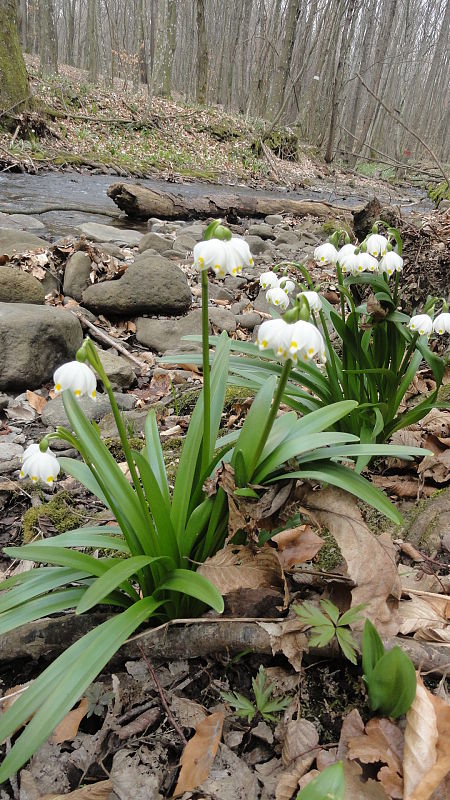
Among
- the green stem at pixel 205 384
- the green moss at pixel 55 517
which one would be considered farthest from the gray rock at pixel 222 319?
the green stem at pixel 205 384

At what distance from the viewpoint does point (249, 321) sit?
505cm

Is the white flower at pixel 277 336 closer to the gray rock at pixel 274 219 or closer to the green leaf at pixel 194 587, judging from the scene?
the green leaf at pixel 194 587

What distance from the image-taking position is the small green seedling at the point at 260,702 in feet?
4.29

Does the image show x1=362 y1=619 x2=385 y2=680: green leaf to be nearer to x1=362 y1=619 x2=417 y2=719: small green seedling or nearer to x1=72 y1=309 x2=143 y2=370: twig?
x1=362 y1=619 x2=417 y2=719: small green seedling

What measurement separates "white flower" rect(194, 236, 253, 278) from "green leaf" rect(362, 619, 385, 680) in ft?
3.04

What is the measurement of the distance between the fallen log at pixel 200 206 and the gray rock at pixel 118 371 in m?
6.19

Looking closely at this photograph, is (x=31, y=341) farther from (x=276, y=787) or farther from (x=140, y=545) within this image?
(x=276, y=787)

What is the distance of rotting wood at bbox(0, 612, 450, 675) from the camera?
1.35 meters

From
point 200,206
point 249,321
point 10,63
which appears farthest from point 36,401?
point 10,63

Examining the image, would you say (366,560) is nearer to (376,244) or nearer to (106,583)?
(106,583)

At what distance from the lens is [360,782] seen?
1116 millimetres

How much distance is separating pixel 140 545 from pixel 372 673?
0.72 metres

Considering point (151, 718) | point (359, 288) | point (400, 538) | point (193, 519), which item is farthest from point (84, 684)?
point (359, 288)

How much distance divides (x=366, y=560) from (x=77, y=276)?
14.6ft
